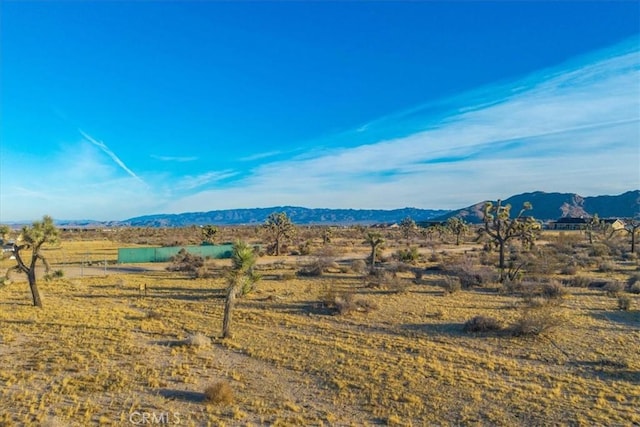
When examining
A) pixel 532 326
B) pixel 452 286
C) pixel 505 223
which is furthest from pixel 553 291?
pixel 505 223

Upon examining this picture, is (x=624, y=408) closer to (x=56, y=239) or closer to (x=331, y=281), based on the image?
(x=331, y=281)

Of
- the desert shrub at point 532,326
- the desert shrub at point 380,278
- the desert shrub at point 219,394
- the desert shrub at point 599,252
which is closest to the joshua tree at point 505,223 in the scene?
the desert shrub at point 380,278

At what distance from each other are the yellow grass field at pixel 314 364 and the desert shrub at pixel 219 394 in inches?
5.5

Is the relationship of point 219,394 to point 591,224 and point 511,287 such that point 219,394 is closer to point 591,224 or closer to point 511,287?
point 511,287

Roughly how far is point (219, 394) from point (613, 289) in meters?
23.9

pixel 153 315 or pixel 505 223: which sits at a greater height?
pixel 505 223

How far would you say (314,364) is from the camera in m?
13.0

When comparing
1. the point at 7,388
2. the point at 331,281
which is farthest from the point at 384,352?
the point at 331,281

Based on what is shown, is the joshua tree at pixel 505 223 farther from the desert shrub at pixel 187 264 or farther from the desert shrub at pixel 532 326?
the desert shrub at pixel 187 264

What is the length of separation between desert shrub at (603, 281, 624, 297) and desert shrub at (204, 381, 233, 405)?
A: 74.7 feet

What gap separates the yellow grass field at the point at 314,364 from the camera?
9.70 m

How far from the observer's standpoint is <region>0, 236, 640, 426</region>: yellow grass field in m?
9.70

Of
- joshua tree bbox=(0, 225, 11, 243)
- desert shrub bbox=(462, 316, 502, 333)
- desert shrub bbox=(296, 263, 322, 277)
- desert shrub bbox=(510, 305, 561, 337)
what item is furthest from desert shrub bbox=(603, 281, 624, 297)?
joshua tree bbox=(0, 225, 11, 243)

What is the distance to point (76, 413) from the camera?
946 cm
